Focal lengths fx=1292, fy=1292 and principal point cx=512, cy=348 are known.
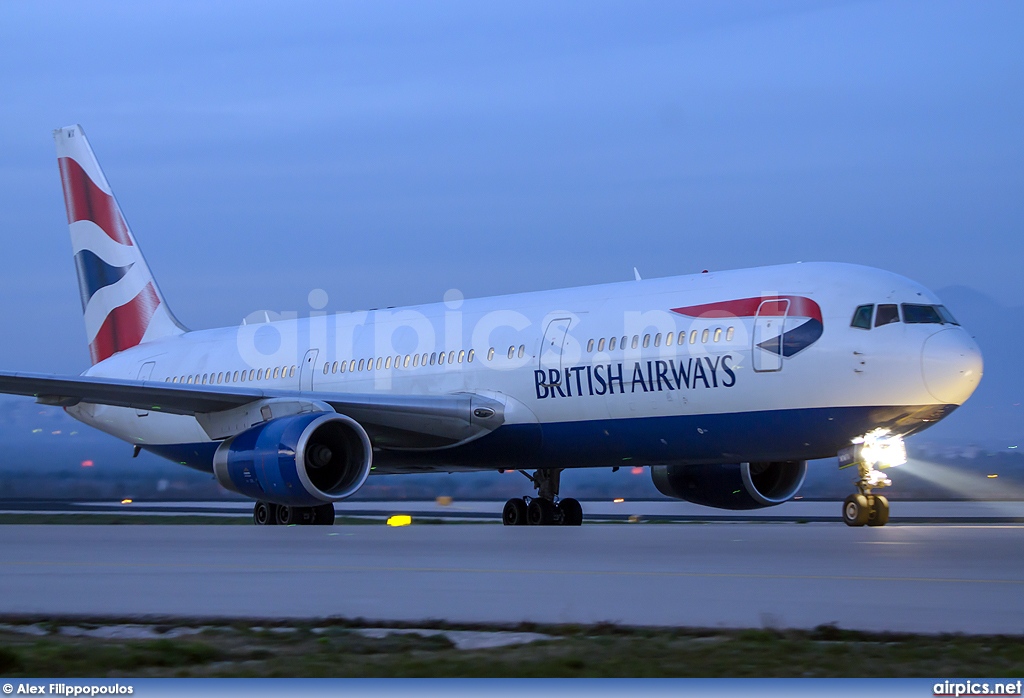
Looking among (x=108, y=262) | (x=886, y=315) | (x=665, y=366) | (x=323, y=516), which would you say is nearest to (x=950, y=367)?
(x=886, y=315)

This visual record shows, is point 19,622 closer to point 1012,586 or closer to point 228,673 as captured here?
point 228,673

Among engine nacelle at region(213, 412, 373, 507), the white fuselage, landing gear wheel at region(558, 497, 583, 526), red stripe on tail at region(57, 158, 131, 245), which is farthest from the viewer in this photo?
red stripe on tail at region(57, 158, 131, 245)

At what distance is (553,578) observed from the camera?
31.8ft

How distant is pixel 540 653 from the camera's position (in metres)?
5.91

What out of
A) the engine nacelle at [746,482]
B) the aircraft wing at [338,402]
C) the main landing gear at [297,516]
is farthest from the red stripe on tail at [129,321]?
the engine nacelle at [746,482]

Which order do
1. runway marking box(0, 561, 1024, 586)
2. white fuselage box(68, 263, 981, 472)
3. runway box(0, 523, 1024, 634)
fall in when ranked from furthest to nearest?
white fuselage box(68, 263, 981, 472), runway marking box(0, 561, 1024, 586), runway box(0, 523, 1024, 634)

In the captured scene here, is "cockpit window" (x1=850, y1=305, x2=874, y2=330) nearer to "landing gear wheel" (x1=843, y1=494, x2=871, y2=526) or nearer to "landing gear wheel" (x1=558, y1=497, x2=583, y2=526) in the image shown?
"landing gear wheel" (x1=843, y1=494, x2=871, y2=526)

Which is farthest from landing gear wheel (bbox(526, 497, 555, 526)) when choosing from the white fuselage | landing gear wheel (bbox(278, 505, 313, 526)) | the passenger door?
the passenger door

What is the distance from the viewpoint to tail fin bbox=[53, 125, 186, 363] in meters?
27.1

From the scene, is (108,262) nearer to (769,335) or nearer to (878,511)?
(769,335)

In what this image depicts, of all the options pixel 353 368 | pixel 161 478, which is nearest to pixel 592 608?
pixel 353 368

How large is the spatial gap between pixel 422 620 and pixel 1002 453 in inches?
1418

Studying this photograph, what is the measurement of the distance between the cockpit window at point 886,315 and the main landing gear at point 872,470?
1374 millimetres

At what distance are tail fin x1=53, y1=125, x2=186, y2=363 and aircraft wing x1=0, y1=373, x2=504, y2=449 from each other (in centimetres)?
781
